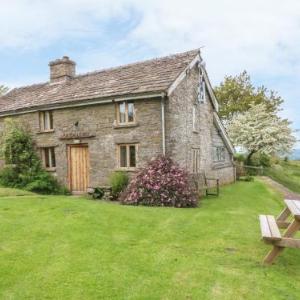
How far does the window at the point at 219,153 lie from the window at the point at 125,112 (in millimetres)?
8547

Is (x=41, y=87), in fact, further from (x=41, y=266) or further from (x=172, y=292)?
(x=172, y=292)

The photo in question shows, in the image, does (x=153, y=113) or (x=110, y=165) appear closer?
(x=153, y=113)

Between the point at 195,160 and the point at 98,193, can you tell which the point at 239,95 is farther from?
the point at 98,193

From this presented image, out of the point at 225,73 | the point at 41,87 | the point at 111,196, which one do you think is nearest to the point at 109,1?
the point at 111,196

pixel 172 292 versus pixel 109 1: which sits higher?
pixel 109 1

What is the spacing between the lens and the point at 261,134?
33156 millimetres

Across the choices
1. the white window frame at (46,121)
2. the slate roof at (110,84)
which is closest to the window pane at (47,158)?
the white window frame at (46,121)

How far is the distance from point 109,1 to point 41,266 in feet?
38.7

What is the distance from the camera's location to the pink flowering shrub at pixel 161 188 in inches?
536

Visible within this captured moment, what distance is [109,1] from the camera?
1417 centimetres

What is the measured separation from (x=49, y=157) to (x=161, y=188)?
8459 millimetres

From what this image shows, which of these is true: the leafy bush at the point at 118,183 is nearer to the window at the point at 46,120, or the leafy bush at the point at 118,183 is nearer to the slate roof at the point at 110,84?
the slate roof at the point at 110,84

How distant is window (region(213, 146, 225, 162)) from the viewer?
22.9m

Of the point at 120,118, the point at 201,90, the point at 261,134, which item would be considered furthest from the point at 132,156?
the point at 261,134
